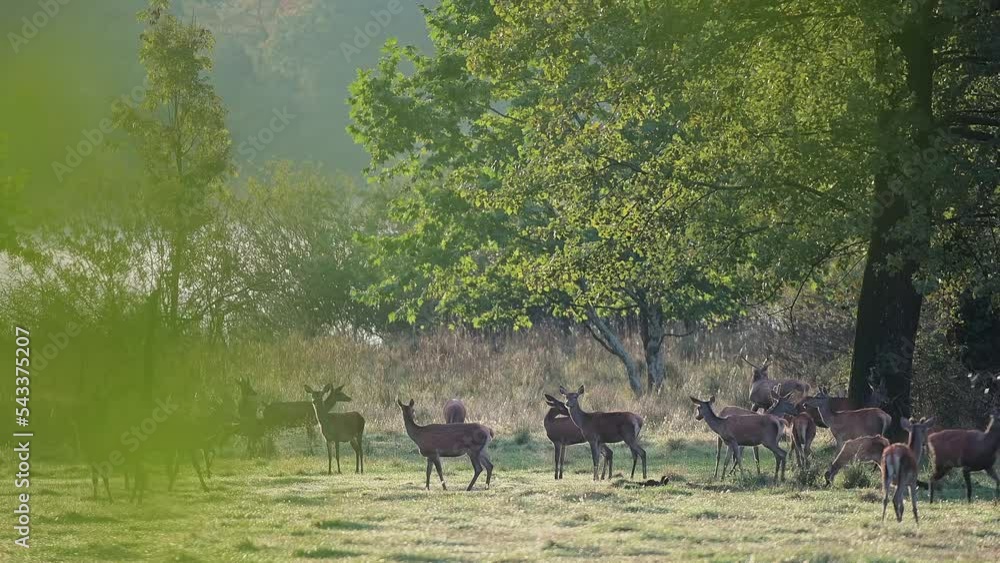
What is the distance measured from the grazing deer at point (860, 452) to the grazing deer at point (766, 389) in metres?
6.68

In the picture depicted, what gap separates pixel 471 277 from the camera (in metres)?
38.5

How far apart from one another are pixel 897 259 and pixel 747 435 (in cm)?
357

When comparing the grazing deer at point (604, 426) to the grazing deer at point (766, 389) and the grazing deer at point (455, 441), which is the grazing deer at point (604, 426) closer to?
the grazing deer at point (455, 441)

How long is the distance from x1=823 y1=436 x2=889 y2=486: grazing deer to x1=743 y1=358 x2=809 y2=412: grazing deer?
6.68 meters

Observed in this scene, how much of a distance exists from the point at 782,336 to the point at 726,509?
59.0ft

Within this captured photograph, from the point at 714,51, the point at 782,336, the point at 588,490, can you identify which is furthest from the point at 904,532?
the point at 782,336

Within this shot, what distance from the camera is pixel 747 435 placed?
21734mm

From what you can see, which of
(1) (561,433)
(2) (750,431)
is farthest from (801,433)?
(1) (561,433)

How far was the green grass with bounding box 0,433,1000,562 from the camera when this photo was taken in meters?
14.6

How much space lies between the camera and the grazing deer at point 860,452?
1938cm

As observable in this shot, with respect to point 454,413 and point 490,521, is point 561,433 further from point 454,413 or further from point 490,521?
point 490,521

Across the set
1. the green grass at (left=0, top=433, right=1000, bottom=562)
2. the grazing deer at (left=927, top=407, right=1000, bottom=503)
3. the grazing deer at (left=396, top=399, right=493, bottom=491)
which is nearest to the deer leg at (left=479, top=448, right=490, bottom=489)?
the grazing deer at (left=396, top=399, right=493, bottom=491)

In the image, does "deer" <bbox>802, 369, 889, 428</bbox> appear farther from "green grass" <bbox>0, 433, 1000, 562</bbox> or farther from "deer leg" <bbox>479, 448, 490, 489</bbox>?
"deer leg" <bbox>479, 448, 490, 489</bbox>

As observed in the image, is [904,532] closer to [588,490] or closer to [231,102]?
[588,490]
